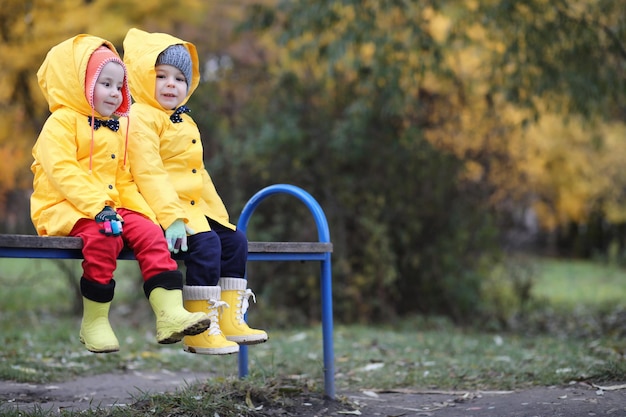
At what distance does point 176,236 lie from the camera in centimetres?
349

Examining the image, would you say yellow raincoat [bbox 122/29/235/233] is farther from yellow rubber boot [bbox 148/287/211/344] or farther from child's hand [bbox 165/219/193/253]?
yellow rubber boot [bbox 148/287/211/344]

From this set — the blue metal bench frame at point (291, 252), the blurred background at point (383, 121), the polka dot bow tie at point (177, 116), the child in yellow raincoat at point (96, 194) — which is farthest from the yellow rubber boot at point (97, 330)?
the blurred background at point (383, 121)

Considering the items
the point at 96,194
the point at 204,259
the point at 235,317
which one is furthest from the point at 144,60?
the point at 235,317

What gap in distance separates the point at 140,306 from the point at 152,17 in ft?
11.7

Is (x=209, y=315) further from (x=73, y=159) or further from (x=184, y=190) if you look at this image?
(x=73, y=159)

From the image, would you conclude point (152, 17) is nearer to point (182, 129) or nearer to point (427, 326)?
point (427, 326)

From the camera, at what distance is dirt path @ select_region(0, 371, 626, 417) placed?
3962 mm

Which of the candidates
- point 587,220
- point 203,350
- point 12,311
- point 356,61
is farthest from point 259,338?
point 587,220

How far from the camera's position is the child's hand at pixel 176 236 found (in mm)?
3473

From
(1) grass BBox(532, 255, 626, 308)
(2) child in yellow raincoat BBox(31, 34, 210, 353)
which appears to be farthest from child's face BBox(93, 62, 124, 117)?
(1) grass BBox(532, 255, 626, 308)

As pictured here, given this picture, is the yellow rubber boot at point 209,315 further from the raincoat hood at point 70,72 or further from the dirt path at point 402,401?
the raincoat hood at point 70,72

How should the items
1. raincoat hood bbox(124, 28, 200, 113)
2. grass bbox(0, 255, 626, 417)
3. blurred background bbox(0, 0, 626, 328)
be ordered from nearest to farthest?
raincoat hood bbox(124, 28, 200, 113) → grass bbox(0, 255, 626, 417) → blurred background bbox(0, 0, 626, 328)

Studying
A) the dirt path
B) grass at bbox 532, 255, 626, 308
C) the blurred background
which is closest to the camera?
the dirt path

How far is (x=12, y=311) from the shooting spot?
9.93 m
